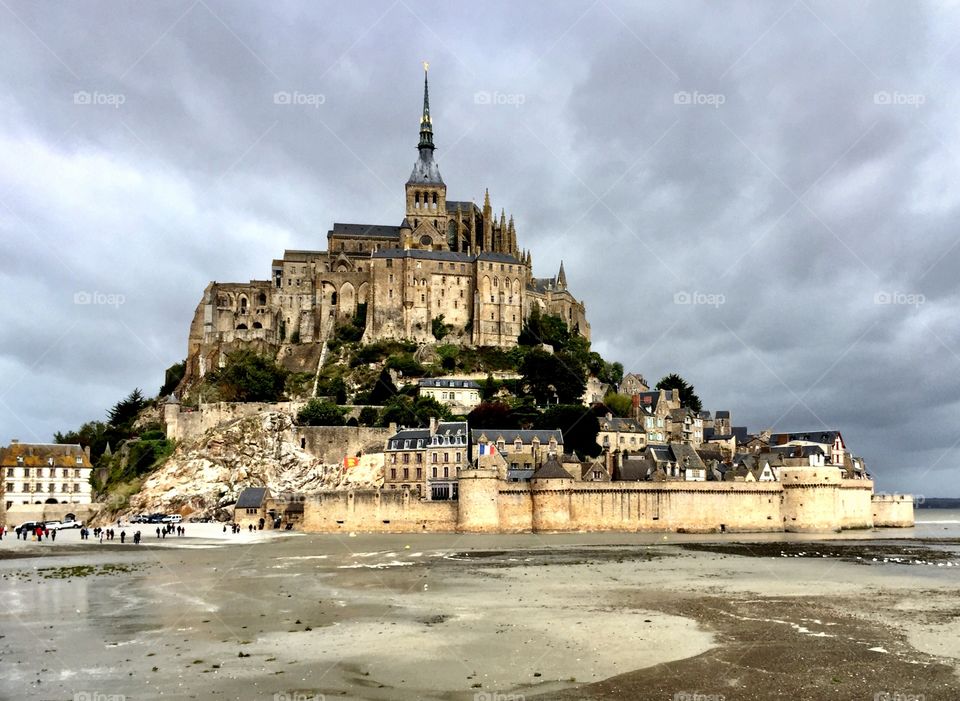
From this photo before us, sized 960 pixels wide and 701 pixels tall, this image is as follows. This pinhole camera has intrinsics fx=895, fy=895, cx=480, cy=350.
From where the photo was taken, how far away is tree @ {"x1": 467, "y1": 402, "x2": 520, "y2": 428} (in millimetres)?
71062

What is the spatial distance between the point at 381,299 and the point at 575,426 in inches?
1178

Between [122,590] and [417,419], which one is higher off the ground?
[417,419]

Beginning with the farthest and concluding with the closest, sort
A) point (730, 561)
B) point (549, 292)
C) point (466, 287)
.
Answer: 1. point (549, 292)
2. point (466, 287)
3. point (730, 561)

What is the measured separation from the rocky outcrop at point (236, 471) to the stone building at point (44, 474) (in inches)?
243

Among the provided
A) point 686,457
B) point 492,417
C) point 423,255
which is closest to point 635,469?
point 686,457

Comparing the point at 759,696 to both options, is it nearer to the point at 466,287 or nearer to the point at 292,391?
the point at 292,391

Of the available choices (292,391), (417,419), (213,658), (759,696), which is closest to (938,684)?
(759,696)

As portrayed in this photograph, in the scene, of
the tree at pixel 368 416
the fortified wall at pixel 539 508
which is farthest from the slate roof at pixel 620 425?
the tree at pixel 368 416

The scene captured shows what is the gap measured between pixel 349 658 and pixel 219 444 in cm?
5095

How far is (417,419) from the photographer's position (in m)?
73.2

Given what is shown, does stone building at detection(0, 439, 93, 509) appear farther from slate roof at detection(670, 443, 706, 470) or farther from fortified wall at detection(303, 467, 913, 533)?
slate roof at detection(670, 443, 706, 470)

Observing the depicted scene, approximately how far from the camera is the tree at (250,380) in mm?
78875

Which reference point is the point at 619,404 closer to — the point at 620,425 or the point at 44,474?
the point at 620,425

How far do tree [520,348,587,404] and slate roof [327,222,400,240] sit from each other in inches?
1172
